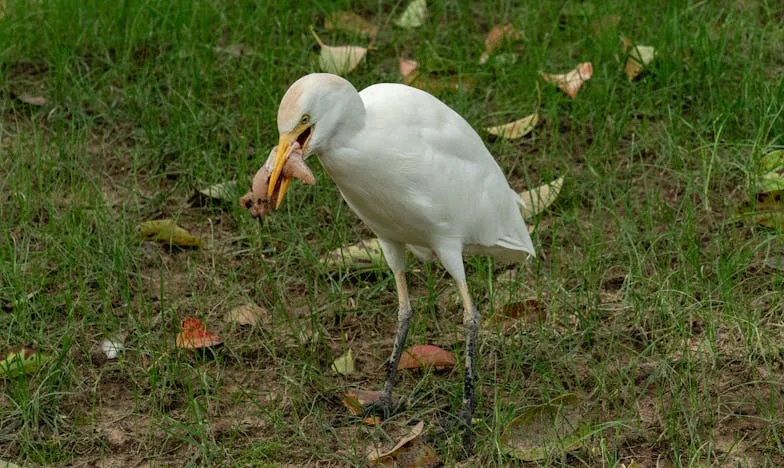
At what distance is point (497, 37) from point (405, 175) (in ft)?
7.62

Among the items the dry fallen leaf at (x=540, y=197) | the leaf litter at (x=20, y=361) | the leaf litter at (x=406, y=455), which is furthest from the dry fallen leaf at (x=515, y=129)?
the leaf litter at (x=20, y=361)

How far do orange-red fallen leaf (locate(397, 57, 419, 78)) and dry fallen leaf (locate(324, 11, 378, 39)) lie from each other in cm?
36

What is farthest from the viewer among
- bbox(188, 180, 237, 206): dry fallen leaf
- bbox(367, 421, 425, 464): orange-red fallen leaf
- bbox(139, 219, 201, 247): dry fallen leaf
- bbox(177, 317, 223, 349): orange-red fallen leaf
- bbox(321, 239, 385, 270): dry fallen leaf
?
bbox(188, 180, 237, 206): dry fallen leaf

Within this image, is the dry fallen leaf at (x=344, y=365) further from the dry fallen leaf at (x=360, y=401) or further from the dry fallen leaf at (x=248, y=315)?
the dry fallen leaf at (x=248, y=315)

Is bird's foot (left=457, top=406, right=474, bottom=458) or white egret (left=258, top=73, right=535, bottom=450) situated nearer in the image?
white egret (left=258, top=73, right=535, bottom=450)

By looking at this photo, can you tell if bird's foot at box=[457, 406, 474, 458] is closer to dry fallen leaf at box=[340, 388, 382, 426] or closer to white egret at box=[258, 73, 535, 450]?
white egret at box=[258, 73, 535, 450]

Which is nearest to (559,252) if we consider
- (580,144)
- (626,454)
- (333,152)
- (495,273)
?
(495,273)

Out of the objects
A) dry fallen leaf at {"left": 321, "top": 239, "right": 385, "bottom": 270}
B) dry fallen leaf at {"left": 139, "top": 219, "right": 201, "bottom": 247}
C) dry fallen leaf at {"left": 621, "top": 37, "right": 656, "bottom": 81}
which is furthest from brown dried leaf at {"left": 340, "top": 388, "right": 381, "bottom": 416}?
dry fallen leaf at {"left": 621, "top": 37, "right": 656, "bottom": 81}

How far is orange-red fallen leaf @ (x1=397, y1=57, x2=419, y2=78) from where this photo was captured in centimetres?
554

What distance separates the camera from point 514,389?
3.92 m

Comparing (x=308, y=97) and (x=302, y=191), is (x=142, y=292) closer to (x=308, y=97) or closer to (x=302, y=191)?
(x=302, y=191)

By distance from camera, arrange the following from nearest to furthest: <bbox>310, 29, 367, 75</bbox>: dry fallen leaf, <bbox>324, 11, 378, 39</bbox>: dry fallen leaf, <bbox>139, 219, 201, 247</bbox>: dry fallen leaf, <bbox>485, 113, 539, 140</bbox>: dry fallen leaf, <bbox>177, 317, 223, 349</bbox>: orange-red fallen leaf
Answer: <bbox>177, 317, 223, 349</bbox>: orange-red fallen leaf < <bbox>139, 219, 201, 247</bbox>: dry fallen leaf < <bbox>485, 113, 539, 140</bbox>: dry fallen leaf < <bbox>310, 29, 367, 75</bbox>: dry fallen leaf < <bbox>324, 11, 378, 39</bbox>: dry fallen leaf

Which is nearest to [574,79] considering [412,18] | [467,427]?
[412,18]

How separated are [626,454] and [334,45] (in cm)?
281
